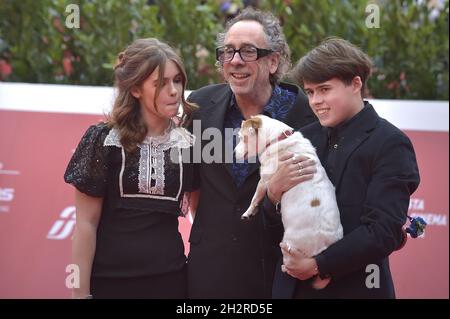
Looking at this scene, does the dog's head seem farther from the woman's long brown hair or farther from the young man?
the woman's long brown hair

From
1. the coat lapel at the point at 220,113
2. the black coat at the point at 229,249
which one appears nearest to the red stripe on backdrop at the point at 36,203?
the coat lapel at the point at 220,113

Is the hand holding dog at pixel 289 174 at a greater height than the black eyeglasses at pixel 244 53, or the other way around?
the black eyeglasses at pixel 244 53

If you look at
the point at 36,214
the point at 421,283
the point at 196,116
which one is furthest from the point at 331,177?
the point at 36,214

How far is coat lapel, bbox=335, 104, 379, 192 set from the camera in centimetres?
293

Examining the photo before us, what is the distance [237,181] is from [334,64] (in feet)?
2.65

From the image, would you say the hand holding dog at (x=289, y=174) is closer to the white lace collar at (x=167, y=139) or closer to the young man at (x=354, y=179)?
the young man at (x=354, y=179)

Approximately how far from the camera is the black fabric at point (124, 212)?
3.30 metres

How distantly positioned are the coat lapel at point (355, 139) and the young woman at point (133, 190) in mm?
771

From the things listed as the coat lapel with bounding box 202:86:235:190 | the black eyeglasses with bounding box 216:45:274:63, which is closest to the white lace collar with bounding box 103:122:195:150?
the coat lapel with bounding box 202:86:235:190

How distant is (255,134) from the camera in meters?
3.24

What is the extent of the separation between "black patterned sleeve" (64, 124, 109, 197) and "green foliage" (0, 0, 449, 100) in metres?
2.98

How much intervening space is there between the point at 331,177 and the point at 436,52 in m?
3.66

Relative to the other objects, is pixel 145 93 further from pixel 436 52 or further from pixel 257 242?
pixel 436 52

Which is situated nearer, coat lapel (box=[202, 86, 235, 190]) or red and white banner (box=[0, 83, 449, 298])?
coat lapel (box=[202, 86, 235, 190])
